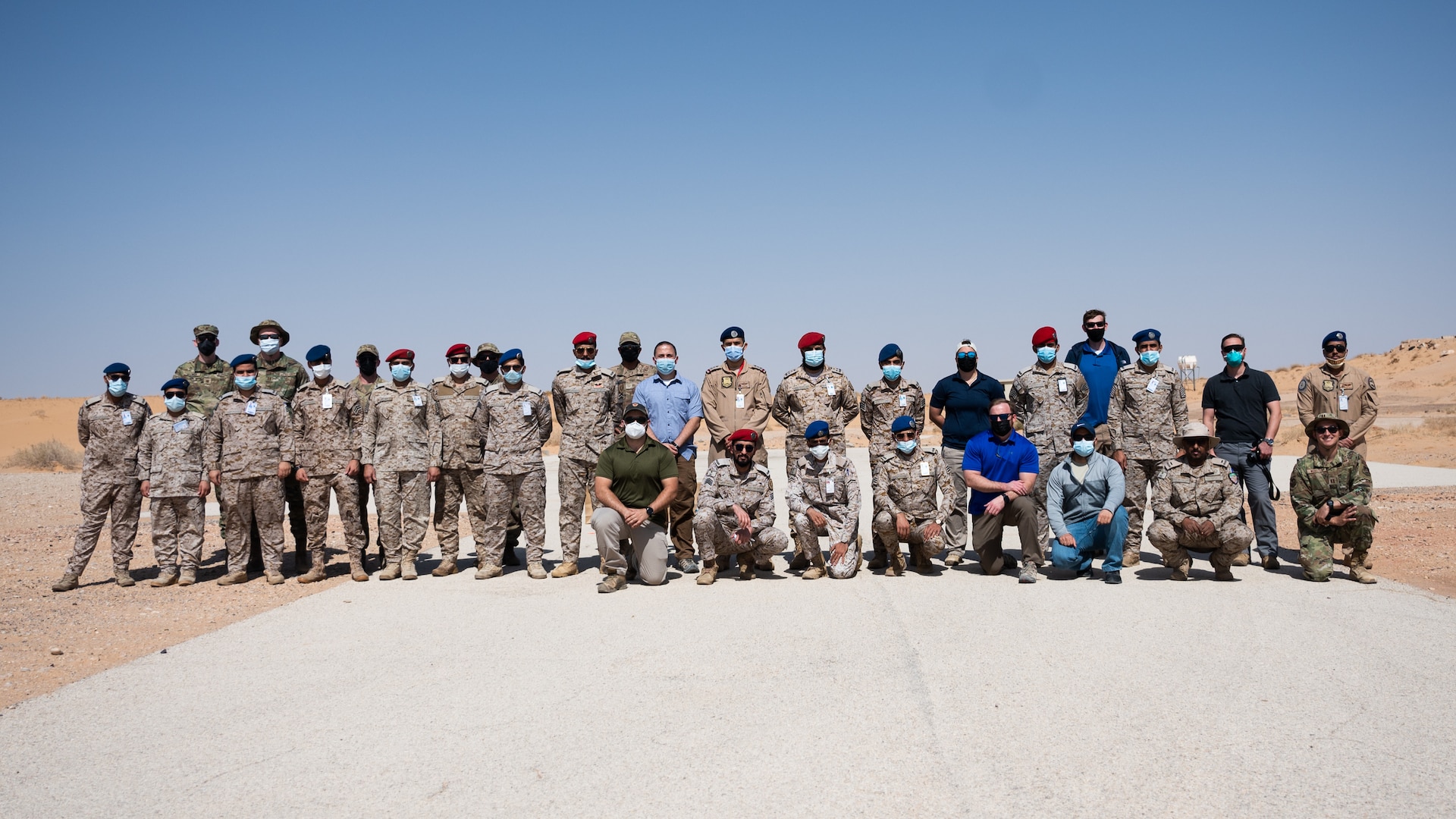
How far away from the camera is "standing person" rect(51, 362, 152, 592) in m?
9.50

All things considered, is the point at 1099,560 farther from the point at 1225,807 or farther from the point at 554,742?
the point at 554,742

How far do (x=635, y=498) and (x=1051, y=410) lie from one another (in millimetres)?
4672

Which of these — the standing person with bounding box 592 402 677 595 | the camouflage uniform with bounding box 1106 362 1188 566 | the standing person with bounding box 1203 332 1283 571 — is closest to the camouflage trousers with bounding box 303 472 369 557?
the standing person with bounding box 592 402 677 595

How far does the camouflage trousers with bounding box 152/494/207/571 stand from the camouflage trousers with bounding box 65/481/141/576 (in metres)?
0.22

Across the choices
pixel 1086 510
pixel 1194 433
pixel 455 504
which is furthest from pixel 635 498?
pixel 1194 433

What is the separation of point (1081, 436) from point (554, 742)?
6.48 metres

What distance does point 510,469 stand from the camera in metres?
9.66

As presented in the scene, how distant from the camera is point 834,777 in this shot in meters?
4.07

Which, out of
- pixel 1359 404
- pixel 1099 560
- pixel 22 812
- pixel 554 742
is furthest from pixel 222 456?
pixel 1359 404

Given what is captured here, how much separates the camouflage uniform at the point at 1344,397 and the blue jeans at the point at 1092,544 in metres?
2.73

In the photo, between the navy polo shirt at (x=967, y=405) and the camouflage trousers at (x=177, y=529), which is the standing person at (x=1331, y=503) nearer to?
the navy polo shirt at (x=967, y=405)

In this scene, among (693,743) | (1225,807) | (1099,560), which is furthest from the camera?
(1099,560)

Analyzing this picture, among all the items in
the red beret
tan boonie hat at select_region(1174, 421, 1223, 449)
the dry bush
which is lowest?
the dry bush

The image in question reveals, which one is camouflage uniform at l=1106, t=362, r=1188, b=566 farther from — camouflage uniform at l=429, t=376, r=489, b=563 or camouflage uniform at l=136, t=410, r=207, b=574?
camouflage uniform at l=136, t=410, r=207, b=574
